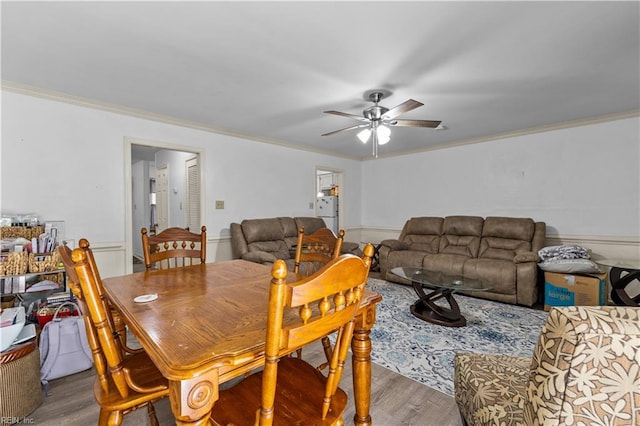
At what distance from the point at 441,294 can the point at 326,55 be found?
2.73 m

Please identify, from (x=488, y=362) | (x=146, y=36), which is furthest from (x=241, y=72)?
(x=488, y=362)

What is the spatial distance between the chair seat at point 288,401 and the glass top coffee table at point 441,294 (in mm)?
2069

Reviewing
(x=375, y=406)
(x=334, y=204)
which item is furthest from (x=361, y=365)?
(x=334, y=204)

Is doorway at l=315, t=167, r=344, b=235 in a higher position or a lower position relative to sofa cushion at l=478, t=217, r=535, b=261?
higher

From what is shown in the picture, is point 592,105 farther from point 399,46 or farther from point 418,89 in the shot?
point 399,46

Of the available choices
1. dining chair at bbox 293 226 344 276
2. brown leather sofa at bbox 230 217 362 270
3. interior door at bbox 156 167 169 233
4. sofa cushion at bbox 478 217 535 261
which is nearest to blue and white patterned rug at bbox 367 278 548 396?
sofa cushion at bbox 478 217 535 261

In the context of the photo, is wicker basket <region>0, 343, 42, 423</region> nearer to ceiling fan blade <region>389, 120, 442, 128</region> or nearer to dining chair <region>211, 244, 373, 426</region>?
dining chair <region>211, 244, 373, 426</region>

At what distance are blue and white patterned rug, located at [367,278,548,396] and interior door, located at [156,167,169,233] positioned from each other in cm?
466

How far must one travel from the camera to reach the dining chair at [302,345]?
0.73m

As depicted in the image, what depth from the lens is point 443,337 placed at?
2.63 metres

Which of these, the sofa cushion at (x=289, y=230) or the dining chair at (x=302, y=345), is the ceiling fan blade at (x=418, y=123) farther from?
the sofa cushion at (x=289, y=230)

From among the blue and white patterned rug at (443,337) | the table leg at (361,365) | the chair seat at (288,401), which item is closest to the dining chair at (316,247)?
the table leg at (361,365)

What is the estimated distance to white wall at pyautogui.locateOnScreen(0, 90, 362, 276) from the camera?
2676mm

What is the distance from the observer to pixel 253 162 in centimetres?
460
